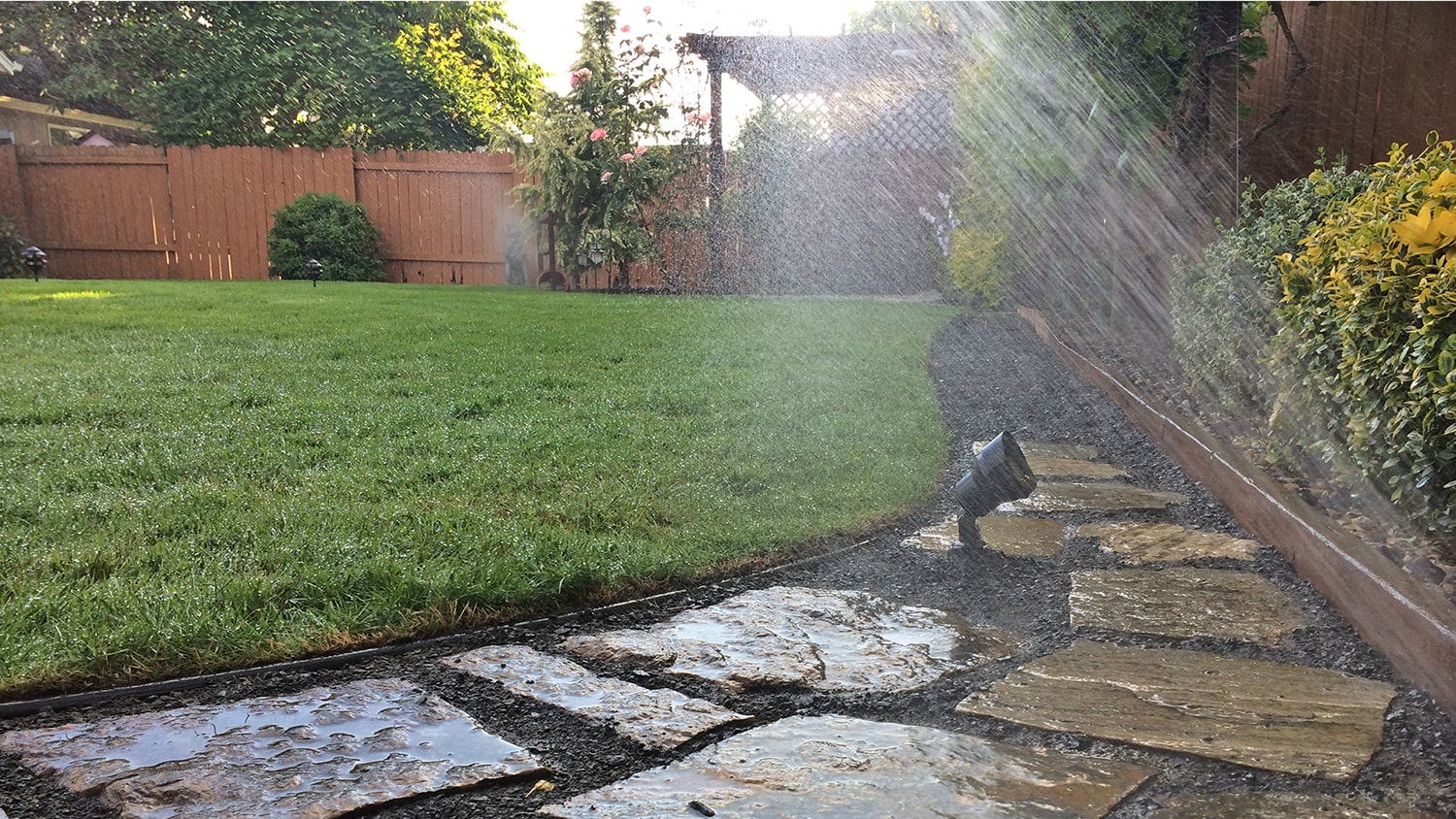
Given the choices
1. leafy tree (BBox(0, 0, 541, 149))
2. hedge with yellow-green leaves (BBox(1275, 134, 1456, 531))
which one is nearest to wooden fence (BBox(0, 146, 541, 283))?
leafy tree (BBox(0, 0, 541, 149))

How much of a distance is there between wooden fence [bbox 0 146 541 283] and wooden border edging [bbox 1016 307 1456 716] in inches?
390

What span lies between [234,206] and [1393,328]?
44.2 feet

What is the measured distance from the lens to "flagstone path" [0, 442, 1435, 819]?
4.55 feet

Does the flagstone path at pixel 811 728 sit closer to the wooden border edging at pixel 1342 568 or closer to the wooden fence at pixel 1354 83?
the wooden border edging at pixel 1342 568

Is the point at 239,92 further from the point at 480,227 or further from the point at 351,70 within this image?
the point at 480,227

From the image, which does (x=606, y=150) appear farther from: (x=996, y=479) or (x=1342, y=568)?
(x=1342, y=568)

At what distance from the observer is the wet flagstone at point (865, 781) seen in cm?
137

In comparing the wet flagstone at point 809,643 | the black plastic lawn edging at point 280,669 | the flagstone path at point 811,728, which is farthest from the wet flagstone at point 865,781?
the black plastic lawn edging at point 280,669

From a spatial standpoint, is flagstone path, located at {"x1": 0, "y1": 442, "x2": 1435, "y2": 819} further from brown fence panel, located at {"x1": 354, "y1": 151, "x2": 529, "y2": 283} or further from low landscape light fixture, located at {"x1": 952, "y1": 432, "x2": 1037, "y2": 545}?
brown fence panel, located at {"x1": 354, "y1": 151, "x2": 529, "y2": 283}

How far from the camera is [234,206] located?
12.8 m

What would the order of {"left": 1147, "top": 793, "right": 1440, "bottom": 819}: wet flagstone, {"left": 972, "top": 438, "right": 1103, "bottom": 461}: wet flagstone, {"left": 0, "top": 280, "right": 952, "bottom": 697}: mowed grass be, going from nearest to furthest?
{"left": 1147, "top": 793, "right": 1440, "bottom": 819}: wet flagstone < {"left": 0, "top": 280, "right": 952, "bottom": 697}: mowed grass < {"left": 972, "top": 438, "right": 1103, "bottom": 461}: wet flagstone

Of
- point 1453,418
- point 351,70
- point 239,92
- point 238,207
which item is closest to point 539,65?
point 351,70

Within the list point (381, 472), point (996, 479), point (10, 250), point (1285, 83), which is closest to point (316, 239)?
point (10, 250)

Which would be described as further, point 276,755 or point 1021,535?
point 1021,535
